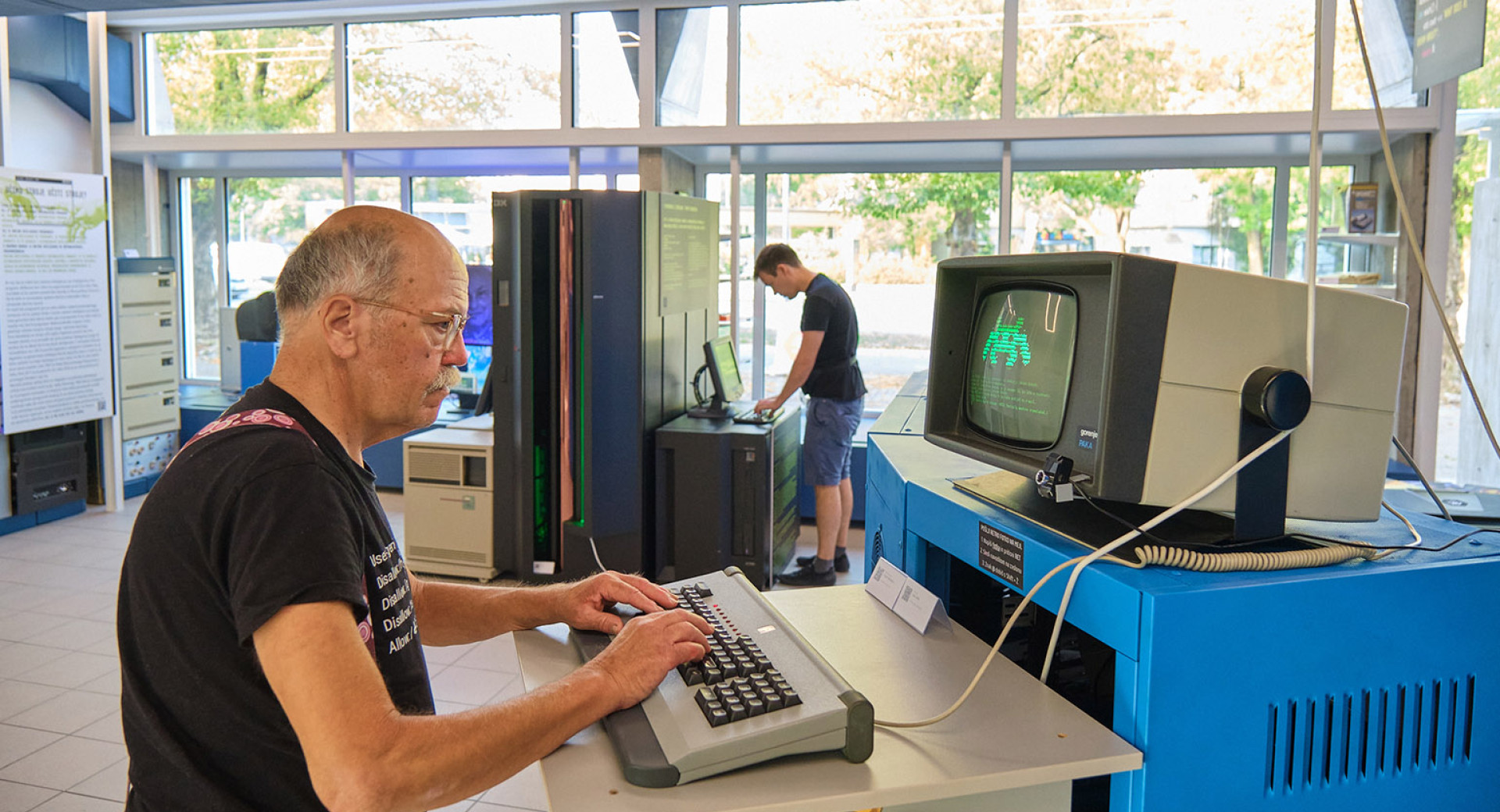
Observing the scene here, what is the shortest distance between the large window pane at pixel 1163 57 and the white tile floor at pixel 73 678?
268 cm

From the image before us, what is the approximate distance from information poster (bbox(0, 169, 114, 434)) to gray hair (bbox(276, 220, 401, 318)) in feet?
17.1

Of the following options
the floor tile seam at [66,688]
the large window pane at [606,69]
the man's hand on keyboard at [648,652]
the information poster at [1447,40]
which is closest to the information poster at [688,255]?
the large window pane at [606,69]

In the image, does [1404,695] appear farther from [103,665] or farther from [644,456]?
[103,665]

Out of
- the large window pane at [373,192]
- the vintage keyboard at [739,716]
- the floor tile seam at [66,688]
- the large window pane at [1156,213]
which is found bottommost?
the floor tile seam at [66,688]

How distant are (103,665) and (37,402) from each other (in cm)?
252

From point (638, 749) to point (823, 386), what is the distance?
150 inches

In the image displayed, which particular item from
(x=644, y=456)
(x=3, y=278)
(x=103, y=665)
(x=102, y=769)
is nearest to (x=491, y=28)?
(x=3, y=278)

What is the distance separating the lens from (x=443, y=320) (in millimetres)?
1237

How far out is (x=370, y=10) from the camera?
6488mm

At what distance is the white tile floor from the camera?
9.27 ft

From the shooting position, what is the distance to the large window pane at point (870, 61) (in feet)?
18.5

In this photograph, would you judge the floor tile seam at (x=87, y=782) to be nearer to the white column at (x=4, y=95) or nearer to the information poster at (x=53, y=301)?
the information poster at (x=53, y=301)

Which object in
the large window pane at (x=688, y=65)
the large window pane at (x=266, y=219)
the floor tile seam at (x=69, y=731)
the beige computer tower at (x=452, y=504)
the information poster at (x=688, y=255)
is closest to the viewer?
the floor tile seam at (x=69, y=731)

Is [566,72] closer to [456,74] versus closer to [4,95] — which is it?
[456,74]
